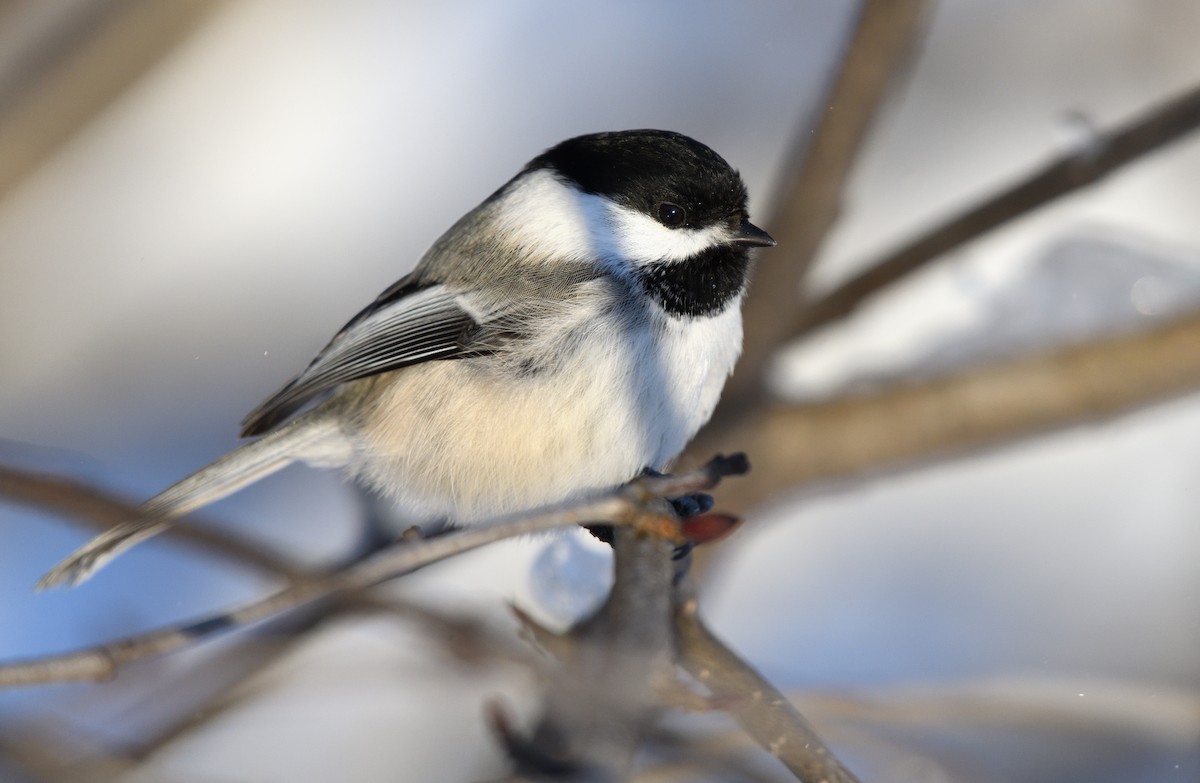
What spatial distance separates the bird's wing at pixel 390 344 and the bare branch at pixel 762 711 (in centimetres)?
55

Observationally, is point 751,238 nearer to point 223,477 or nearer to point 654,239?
point 654,239

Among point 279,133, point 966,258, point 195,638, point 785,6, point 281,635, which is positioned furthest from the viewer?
point 785,6

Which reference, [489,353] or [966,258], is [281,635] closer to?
[489,353]

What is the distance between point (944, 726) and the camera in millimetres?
1423

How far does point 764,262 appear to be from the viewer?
1.97m

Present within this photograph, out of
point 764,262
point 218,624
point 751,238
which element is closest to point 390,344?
point 751,238

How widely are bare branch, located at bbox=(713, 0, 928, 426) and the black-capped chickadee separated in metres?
0.52

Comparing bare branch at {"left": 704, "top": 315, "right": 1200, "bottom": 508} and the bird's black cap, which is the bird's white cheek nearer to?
the bird's black cap

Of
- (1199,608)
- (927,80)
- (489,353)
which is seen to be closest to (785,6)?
(927,80)

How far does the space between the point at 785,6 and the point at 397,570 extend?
1874mm

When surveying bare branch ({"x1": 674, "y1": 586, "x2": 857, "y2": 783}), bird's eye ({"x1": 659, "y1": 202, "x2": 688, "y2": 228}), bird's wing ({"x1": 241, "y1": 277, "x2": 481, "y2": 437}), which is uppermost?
bird's eye ({"x1": 659, "y1": 202, "x2": 688, "y2": 228})

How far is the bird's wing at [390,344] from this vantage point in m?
1.35

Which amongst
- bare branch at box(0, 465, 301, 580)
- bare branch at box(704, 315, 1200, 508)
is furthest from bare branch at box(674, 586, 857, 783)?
bare branch at box(704, 315, 1200, 508)

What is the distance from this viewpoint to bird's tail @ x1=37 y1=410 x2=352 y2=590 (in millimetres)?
1210
